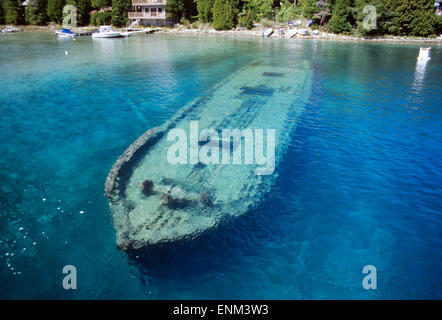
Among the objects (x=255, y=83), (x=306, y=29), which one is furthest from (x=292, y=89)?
(x=306, y=29)

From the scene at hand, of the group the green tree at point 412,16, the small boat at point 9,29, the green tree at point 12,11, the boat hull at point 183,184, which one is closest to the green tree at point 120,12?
the small boat at point 9,29

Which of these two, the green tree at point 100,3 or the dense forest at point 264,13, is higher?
the green tree at point 100,3

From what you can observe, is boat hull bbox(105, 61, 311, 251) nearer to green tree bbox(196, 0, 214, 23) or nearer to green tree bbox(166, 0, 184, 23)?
green tree bbox(196, 0, 214, 23)

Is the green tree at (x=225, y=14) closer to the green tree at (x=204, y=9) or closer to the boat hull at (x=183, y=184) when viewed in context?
the green tree at (x=204, y=9)

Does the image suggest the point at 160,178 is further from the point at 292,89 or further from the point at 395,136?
the point at 292,89

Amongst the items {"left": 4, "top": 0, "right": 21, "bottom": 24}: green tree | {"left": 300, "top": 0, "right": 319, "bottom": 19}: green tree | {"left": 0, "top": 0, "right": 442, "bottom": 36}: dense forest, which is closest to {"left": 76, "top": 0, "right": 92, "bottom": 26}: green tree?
{"left": 0, "top": 0, "right": 442, "bottom": 36}: dense forest
